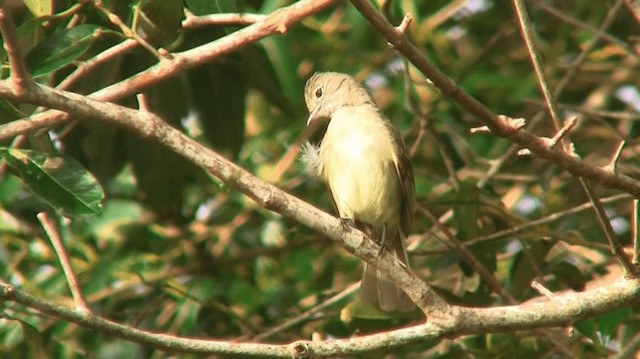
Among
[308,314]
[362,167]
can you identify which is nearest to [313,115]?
[362,167]

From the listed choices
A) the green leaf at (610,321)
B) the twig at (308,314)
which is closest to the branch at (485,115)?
the green leaf at (610,321)

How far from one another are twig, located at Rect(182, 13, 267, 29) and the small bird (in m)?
1.28

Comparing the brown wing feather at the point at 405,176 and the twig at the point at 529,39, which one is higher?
the brown wing feather at the point at 405,176

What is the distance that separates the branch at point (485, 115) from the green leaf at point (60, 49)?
1.24 metres

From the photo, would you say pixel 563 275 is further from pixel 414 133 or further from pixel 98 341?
pixel 98 341

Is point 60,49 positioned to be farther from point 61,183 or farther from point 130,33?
point 61,183

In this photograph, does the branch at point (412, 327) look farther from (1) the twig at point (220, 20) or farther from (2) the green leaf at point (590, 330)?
(1) the twig at point (220, 20)

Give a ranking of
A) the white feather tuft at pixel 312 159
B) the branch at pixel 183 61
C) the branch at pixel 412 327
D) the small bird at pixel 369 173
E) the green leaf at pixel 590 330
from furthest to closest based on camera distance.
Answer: the white feather tuft at pixel 312 159, the small bird at pixel 369 173, the green leaf at pixel 590 330, the branch at pixel 183 61, the branch at pixel 412 327

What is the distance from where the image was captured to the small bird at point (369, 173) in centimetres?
535

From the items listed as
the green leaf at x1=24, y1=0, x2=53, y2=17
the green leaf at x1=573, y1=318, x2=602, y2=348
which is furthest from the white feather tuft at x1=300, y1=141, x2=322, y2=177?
the green leaf at x1=24, y1=0, x2=53, y2=17

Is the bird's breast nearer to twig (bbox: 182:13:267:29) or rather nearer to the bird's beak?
the bird's beak

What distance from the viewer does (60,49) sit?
12.3 ft

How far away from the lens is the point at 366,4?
286cm

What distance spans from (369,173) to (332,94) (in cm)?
77
